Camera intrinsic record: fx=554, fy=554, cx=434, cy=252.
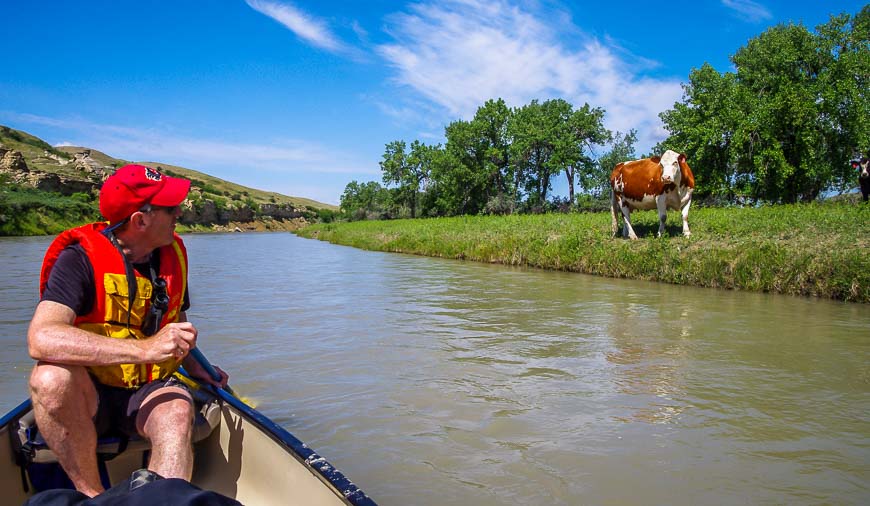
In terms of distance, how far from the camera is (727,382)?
5254 mm

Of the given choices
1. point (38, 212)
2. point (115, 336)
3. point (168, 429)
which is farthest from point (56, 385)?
point (38, 212)

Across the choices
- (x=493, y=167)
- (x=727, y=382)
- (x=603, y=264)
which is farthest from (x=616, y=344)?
(x=493, y=167)

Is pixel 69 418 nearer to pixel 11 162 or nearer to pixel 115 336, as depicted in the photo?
pixel 115 336

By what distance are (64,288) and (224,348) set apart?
4.62 metres

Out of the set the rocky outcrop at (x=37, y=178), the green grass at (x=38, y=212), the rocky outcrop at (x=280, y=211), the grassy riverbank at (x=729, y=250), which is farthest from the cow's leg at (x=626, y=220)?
the rocky outcrop at (x=280, y=211)

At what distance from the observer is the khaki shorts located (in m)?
2.47

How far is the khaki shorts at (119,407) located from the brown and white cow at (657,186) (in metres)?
13.3

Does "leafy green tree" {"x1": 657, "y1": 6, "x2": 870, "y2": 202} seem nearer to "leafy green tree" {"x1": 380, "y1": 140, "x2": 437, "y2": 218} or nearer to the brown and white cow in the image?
the brown and white cow

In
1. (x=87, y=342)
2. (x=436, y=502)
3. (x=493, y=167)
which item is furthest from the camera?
(x=493, y=167)

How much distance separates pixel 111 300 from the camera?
248 cm

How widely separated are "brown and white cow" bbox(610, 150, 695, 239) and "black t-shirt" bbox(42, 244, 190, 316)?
13420mm

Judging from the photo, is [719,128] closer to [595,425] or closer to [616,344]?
[616,344]

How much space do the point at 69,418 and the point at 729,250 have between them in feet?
39.3

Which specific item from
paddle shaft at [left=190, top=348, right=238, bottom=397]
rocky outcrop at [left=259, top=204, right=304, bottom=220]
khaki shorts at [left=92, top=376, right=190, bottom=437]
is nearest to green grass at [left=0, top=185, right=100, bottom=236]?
paddle shaft at [left=190, top=348, right=238, bottom=397]
